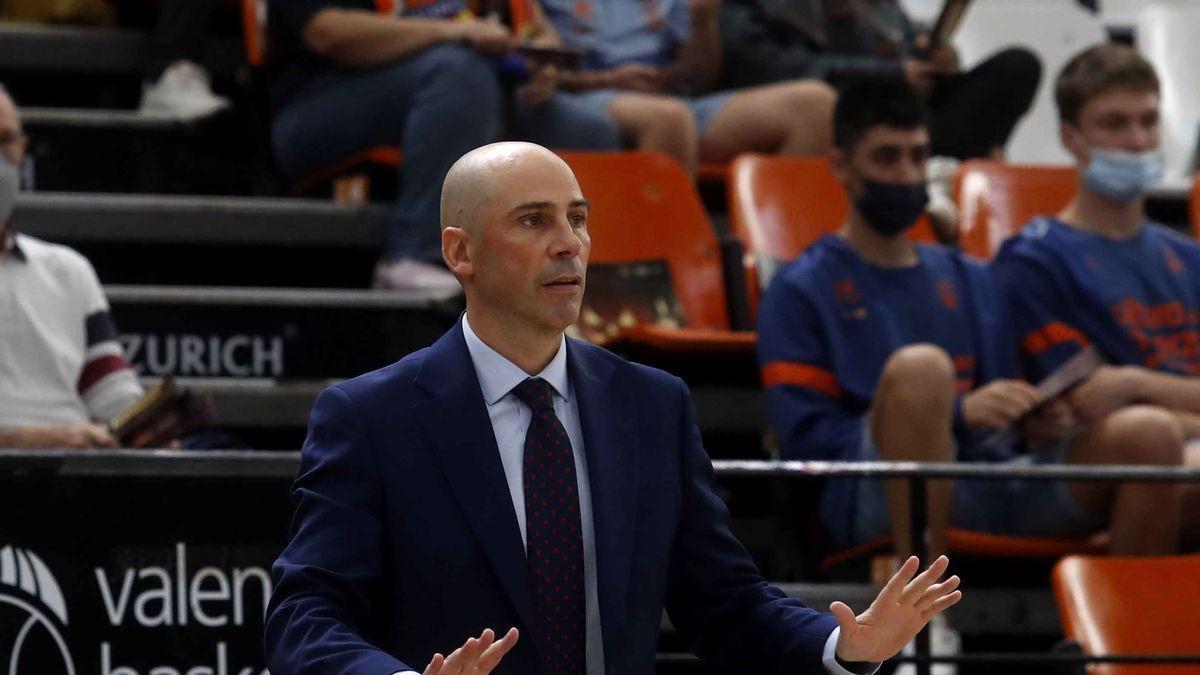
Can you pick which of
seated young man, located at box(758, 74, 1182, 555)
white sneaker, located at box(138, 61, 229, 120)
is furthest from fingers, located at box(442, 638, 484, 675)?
white sneaker, located at box(138, 61, 229, 120)

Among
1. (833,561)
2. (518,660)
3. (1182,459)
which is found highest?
(518,660)

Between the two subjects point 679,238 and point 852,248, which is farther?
point 679,238

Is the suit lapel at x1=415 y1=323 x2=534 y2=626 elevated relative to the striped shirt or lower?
elevated

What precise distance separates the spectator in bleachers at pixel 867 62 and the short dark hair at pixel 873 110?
1.32m

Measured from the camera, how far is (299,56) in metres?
5.26

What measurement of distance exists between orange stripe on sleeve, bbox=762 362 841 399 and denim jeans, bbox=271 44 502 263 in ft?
3.42

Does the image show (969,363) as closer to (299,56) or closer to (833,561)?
(833,561)

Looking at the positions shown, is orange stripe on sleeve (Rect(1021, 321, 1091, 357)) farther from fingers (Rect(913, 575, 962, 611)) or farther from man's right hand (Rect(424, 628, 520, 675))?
man's right hand (Rect(424, 628, 520, 675))

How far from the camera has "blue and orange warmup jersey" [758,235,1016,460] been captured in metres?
4.28

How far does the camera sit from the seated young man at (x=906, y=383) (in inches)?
160

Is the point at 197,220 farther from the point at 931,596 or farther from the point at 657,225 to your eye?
the point at 931,596

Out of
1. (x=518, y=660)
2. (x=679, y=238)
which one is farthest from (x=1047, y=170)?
(x=518, y=660)

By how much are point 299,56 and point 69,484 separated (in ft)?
7.35

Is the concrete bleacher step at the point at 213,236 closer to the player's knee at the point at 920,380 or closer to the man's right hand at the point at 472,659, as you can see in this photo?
the player's knee at the point at 920,380
